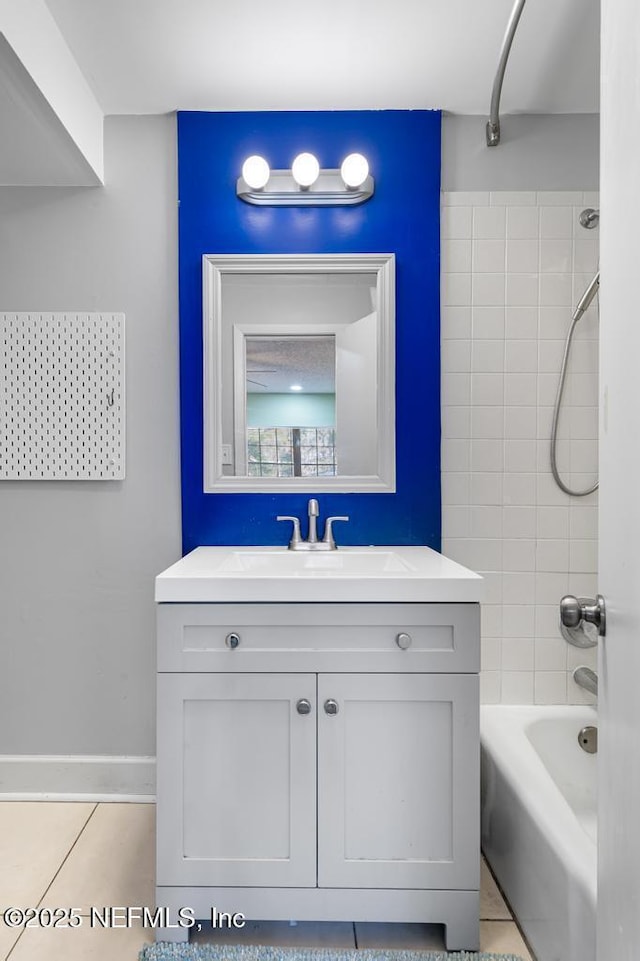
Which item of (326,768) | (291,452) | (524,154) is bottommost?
(326,768)

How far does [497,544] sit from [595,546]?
12.5 inches

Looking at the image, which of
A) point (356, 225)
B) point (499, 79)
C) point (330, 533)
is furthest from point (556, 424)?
point (499, 79)

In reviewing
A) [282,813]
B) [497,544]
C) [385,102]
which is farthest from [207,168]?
[282,813]

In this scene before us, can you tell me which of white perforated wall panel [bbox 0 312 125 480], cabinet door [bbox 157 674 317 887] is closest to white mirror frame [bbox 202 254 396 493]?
white perforated wall panel [bbox 0 312 125 480]

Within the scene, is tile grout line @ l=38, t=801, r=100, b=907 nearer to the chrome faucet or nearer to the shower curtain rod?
the chrome faucet

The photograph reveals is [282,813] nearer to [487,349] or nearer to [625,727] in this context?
[625,727]

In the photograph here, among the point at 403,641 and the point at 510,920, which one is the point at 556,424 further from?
the point at 510,920

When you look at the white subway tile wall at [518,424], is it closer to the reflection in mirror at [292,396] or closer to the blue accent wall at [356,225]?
the blue accent wall at [356,225]

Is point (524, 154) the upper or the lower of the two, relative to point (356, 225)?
upper

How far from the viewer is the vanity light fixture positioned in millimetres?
1969

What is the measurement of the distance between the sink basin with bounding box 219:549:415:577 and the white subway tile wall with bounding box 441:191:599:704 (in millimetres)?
286

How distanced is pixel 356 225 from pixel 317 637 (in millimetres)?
1326

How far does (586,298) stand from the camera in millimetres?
1966

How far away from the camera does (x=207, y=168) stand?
6.73 feet
